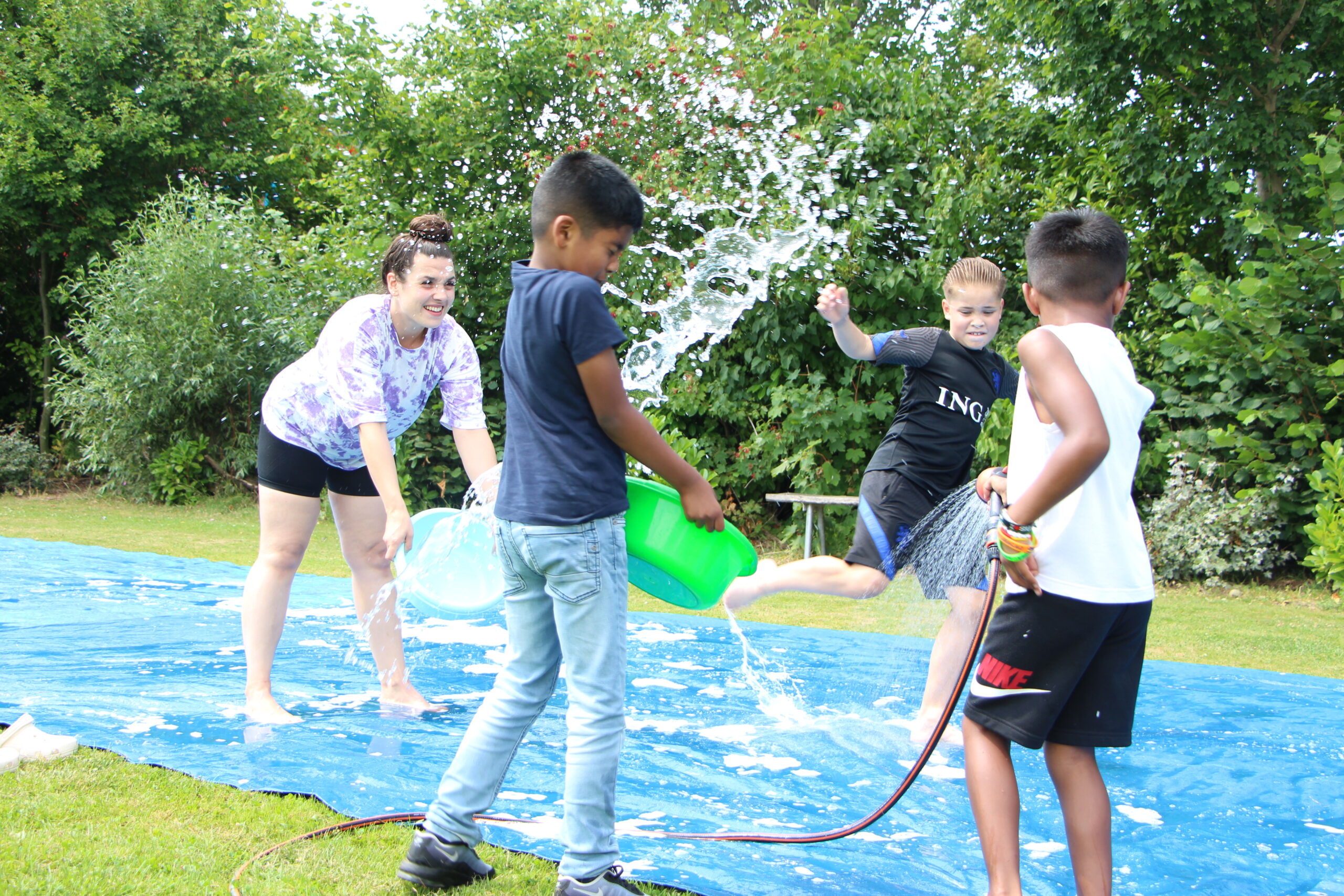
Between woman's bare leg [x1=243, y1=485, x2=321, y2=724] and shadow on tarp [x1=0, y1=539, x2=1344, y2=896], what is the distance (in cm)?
18

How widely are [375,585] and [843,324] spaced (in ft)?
6.40

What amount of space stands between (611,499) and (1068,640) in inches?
38.2

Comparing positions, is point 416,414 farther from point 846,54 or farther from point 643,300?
point 846,54

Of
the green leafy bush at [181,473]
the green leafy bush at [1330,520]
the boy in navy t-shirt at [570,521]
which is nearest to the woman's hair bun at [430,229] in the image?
the boy in navy t-shirt at [570,521]

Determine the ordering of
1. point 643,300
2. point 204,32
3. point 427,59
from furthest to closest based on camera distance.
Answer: point 204,32 → point 427,59 → point 643,300

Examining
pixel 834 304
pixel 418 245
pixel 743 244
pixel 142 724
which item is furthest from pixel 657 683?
pixel 743 244

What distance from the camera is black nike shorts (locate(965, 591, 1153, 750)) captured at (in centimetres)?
204

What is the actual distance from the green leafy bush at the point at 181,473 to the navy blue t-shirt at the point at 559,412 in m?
12.7

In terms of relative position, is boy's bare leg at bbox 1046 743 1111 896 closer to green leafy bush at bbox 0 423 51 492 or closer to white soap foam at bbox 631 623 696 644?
white soap foam at bbox 631 623 696 644

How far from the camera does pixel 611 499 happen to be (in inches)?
86.3

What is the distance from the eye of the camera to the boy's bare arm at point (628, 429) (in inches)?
82.6

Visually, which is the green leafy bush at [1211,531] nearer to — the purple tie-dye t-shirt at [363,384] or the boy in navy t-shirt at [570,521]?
the purple tie-dye t-shirt at [363,384]

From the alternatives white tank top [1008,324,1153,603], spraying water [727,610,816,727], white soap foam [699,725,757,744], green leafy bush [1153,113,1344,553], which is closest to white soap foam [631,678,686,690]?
spraying water [727,610,816,727]

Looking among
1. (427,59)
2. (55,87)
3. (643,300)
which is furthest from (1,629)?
(55,87)
